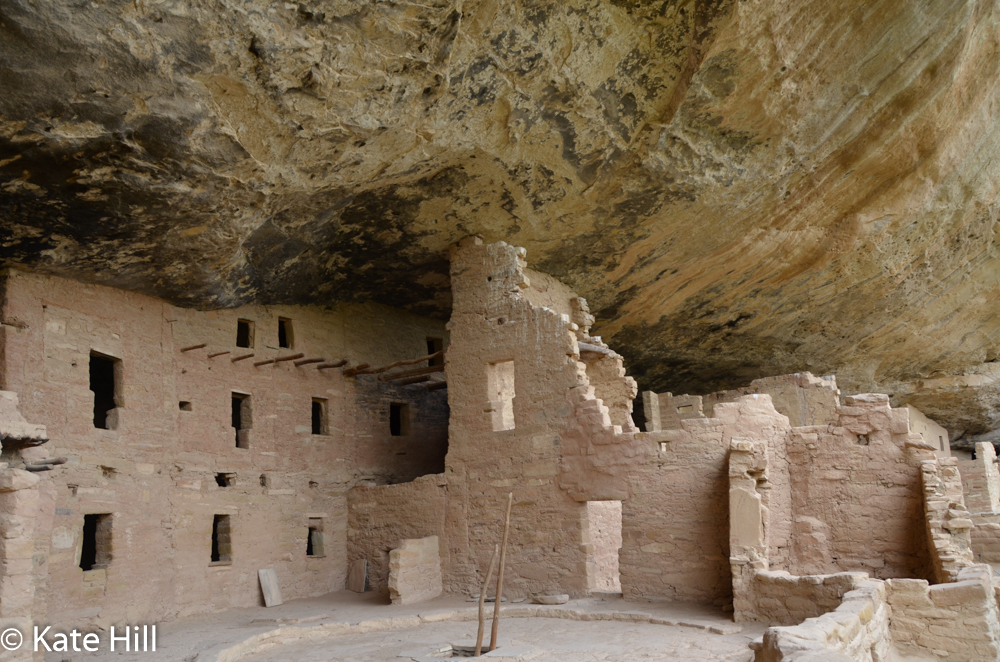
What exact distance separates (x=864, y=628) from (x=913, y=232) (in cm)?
1072

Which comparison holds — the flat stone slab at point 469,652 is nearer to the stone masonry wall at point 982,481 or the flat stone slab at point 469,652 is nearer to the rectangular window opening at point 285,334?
the rectangular window opening at point 285,334

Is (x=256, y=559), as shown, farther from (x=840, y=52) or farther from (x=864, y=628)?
(x=840, y=52)

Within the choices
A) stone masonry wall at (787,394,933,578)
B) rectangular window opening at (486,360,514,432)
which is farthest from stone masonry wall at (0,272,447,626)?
stone masonry wall at (787,394,933,578)

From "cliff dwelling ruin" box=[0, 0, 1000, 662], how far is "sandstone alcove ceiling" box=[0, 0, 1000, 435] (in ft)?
0.19

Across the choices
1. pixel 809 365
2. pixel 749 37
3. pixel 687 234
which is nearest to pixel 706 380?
pixel 809 365

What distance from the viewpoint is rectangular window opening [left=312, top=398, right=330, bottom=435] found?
617 inches

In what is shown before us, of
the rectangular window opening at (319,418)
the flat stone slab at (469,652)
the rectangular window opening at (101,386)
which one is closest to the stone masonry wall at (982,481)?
the flat stone slab at (469,652)

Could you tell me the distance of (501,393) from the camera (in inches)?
559

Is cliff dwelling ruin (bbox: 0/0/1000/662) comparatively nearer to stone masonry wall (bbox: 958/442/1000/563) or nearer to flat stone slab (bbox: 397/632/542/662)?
flat stone slab (bbox: 397/632/542/662)

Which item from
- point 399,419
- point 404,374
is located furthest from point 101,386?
point 399,419

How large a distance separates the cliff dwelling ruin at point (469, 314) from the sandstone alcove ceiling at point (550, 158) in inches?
2.3

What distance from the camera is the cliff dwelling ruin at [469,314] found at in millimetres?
9008

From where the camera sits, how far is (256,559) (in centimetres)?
1371

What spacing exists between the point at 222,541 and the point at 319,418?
3277 mm
